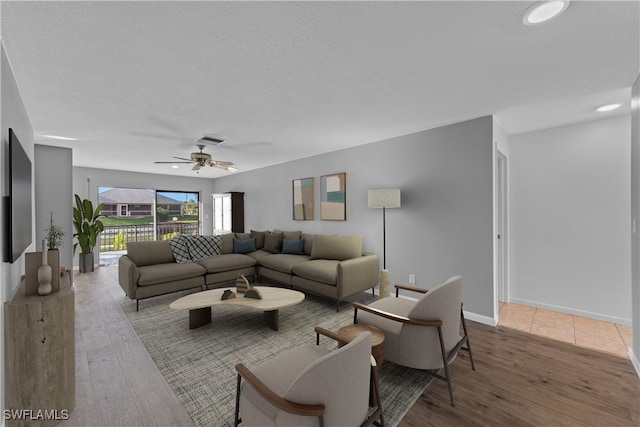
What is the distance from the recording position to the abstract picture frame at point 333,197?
468 cm

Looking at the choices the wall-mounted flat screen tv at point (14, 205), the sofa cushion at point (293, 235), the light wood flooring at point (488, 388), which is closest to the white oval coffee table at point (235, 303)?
the light wood flooring at point (488, 388)

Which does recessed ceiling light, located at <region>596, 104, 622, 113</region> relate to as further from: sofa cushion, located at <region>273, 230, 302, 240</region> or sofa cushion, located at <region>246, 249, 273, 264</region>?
sofa cushion, located at <region>246, 249, 273, 264</region>

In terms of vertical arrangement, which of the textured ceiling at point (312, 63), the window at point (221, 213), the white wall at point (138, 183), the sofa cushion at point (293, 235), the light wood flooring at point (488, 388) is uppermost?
the textured ceiling at point (312, 63)

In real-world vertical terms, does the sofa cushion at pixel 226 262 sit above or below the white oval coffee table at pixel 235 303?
above

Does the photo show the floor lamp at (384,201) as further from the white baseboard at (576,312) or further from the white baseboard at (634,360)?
the white baseboard at (634,360)

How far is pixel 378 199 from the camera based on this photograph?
12.1 ft

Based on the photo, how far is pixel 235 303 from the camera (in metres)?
2.88

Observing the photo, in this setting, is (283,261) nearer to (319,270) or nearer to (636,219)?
(319,270)

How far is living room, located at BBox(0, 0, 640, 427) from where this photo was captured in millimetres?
3049

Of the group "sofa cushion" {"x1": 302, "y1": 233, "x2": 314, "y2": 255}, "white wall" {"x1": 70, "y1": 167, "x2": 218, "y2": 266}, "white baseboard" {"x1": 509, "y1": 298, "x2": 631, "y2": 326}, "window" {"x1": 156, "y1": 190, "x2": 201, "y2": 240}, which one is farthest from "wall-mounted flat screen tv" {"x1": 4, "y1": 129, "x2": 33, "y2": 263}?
"window" {"x1": 156, "y1": 190, "x2": 201, "y2": 240}

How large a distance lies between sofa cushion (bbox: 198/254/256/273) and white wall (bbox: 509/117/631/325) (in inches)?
162

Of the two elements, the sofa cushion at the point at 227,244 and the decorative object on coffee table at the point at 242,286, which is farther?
the sofa cushion at the point at 227,244

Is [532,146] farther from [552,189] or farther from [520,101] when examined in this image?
[520,101]

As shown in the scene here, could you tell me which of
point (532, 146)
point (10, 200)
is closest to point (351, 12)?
point (10, 200)
